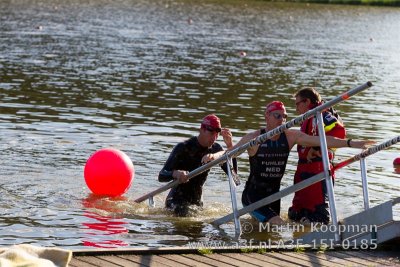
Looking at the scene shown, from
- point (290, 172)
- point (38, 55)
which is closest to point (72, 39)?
point (38, 55)

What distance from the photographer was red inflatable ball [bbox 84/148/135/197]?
13.7 meters

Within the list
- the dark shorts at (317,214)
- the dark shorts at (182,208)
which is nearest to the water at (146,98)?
the dark shorts at (182,208)

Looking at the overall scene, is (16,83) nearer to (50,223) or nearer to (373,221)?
(50,223)

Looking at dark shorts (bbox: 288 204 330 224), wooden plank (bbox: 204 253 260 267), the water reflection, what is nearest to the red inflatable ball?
the water reflection

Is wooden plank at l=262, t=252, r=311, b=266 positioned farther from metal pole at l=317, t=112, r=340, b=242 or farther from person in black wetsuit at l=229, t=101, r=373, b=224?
person in black wetsuit at l=229, t=101, r=373, b=224

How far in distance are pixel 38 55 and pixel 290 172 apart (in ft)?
62.8

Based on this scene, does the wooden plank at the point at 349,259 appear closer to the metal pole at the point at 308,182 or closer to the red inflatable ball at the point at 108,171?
the metal pole at the point at 308,182

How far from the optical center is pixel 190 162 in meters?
12.6

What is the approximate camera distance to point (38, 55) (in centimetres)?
3372

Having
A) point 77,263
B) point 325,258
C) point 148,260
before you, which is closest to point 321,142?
point 325,258

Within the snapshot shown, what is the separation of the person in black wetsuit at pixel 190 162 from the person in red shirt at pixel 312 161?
90 centimetres

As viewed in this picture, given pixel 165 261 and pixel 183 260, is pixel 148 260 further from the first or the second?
pixel 183 260

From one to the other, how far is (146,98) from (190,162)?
12480 millimetres

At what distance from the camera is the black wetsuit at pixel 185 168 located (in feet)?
41.1
